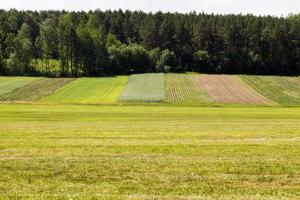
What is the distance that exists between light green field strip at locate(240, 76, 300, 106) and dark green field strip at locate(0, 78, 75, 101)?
44.2 m

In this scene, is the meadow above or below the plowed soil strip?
above

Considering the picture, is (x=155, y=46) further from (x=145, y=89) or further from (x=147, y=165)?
(x=147, y=165)

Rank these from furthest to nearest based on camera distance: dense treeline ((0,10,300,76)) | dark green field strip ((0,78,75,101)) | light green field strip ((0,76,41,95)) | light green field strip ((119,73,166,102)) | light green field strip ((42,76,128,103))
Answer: dense treeline ((0,10,300,76)), light green field strip ((0,76,41,95)), dark green field strip ((0,78,75,101)), light green field strip ((42,76,128,103)), light green field strip ((119,73,166,102))

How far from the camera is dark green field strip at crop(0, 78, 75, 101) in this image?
90375 mm

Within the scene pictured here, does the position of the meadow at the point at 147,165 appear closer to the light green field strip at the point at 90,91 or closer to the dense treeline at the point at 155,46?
the light green field strip at the point at 90,91

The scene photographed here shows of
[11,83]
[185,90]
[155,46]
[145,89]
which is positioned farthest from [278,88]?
[155,46]

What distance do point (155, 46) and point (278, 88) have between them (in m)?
75.1

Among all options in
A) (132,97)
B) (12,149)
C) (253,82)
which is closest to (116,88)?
(132,97)

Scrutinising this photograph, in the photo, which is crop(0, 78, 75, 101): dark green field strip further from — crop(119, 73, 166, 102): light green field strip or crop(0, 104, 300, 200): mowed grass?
crop(0, 104, 300, 200): mowed grass

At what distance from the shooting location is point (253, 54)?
16475 cm

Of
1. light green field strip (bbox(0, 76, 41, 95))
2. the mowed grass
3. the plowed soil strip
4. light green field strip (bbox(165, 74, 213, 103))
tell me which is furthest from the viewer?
light green field strip (bbox(0, 76, 41, 95))

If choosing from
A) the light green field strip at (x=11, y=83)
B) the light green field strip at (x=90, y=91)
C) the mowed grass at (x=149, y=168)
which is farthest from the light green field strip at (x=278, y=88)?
the mowed grass at (x=149, y=168)

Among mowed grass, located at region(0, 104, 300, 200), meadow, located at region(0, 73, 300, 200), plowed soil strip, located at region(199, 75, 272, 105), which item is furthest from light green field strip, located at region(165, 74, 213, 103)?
mowed grass, located at region(0, 104, 300, 200)

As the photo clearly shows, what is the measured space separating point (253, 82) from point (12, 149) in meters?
99.0
